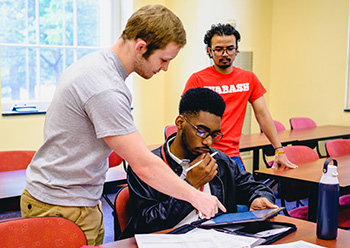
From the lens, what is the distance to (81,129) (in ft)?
4.39

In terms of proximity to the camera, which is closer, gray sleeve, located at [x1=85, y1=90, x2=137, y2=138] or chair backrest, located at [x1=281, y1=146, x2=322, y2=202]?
gray sleeve, located at [x1=85, y1=90, x2=137, y2=138]

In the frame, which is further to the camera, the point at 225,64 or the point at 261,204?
the point at 225,64

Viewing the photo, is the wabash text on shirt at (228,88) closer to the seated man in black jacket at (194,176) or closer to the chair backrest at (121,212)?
the seated man in black jacket at (194,176)

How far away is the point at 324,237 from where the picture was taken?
1395 millimetres

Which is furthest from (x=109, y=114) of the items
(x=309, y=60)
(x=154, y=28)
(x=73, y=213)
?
(x=309, y=60)

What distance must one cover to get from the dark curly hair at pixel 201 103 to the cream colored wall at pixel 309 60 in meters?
4.06

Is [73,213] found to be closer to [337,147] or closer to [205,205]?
[205,205]

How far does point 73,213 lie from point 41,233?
136mm

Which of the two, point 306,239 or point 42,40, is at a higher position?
point 42,40

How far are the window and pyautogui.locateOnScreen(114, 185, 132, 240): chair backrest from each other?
8.77ft

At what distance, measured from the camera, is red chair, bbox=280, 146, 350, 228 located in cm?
261

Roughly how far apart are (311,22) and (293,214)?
3.64 meters

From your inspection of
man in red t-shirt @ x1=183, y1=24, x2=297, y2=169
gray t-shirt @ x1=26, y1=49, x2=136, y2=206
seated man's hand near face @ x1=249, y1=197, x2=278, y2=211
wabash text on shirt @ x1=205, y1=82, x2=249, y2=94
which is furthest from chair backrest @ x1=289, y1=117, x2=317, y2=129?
gray t-shirt @ x1=26, y1=49, x2=136, y2=206

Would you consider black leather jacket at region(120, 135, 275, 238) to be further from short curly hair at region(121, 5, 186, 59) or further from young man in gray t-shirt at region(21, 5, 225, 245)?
short curly hair at region(121, 5, 186, 59)
